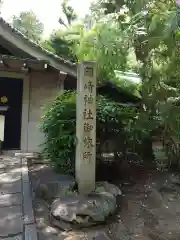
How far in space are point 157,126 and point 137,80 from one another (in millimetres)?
2135

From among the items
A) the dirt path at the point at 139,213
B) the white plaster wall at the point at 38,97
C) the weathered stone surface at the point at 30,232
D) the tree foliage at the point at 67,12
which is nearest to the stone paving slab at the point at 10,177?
the dirt path at the point at 139,213

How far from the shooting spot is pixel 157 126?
712 cm

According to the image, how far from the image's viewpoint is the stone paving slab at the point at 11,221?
377cm

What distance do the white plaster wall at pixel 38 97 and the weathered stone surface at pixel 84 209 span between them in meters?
4.52

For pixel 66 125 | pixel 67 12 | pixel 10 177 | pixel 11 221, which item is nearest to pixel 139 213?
pixel 11 221

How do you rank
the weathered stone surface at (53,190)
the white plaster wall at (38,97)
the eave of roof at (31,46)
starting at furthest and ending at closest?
the white plaster wall at (38,97) → the eave of roof at (31,46) → the weathered stone surface at (53,190)

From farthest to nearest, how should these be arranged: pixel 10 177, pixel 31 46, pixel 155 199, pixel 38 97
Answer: pixel 38 97, pixel 31 46, pixel 10 177, pixel 155 199

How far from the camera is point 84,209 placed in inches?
167

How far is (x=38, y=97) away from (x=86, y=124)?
426 cm

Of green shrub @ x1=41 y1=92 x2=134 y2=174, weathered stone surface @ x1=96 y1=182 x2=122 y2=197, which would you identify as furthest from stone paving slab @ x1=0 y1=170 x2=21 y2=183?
weathered stone surface @ x1=96 y1=182 x2=122 y2=197

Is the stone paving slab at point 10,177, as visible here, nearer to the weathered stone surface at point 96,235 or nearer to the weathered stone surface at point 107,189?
the weathered stone surface at point 107,189

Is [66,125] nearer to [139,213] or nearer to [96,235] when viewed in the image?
[139,213]

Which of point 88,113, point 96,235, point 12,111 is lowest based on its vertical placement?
point 96,235

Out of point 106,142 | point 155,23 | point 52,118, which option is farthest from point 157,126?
point 155,23
